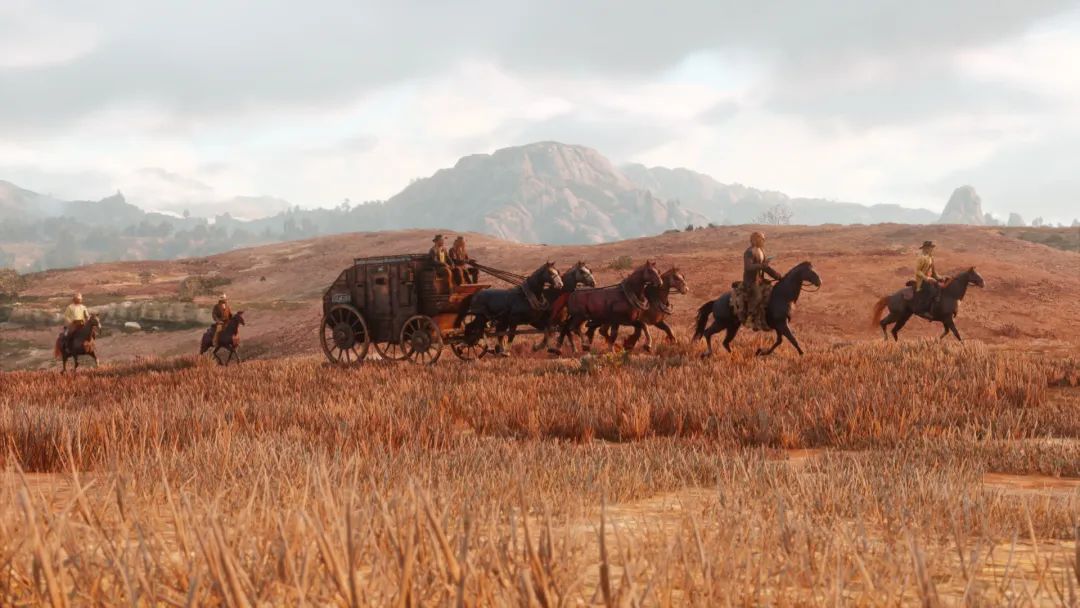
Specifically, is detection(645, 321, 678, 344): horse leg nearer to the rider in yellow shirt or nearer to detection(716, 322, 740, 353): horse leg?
detection(716, 322, 740, 353): horse leg

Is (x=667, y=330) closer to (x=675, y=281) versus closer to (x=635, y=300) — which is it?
(x=635, y=300)

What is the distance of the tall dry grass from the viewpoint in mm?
2094

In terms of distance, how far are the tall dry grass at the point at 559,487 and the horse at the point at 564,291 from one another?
282 cm

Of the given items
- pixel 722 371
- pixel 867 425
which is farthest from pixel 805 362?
pixel 867 425

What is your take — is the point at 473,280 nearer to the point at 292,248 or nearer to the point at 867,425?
the point at 867,425

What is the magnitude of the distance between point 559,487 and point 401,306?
39.3ft

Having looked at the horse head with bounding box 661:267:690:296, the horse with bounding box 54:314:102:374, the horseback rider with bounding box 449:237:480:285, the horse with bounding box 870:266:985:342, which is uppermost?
the horseback rider with bounding box 449:237:480:285

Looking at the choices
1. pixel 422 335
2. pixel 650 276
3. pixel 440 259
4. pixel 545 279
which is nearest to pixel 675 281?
pixel 650 276

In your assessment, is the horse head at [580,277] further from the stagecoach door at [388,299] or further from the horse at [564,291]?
the stagecoach door at [388,299]

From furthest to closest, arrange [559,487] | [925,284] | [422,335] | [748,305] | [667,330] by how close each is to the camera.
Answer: [925,284] → [667,330] → [422,335] → [748,305] → [559,487]

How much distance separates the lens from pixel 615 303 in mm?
15492

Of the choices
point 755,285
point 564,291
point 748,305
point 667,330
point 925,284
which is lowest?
point 667,330

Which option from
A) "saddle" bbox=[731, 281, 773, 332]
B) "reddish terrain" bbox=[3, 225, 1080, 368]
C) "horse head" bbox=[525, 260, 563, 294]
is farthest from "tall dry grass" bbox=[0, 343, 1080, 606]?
"reddish terrain" bbox=[3, 225, 1080, 368]

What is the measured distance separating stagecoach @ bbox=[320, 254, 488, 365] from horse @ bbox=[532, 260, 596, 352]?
155cm
